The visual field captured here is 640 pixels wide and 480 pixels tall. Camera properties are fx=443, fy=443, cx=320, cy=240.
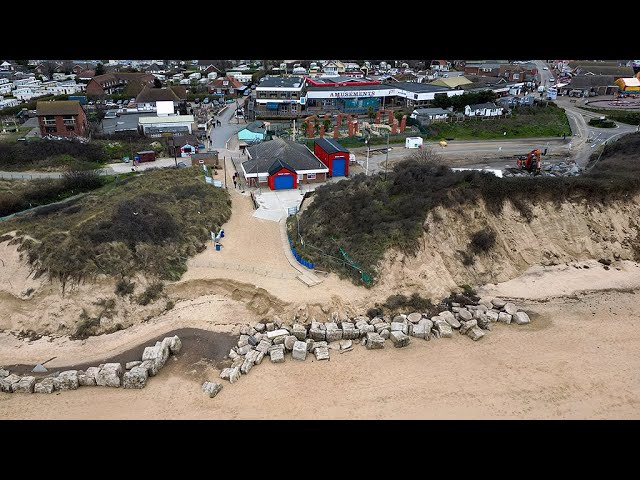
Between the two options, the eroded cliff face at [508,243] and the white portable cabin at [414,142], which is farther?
the white portable cabin at [414,142]

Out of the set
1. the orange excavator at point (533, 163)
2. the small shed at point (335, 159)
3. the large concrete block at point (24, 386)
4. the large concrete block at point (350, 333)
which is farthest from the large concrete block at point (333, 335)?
the orange excavator at point (533, 163)

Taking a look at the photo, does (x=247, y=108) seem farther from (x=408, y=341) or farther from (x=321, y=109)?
(x=408, y=341)

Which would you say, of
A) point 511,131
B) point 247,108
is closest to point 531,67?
point 511,131

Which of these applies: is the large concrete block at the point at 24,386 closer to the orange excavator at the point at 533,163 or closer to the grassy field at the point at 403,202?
the grassy field at the point at 403,202

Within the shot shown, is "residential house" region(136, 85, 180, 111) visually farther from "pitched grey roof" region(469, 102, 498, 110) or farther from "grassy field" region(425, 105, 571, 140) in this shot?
"pitched grey roof" region(469, 102, 498, 110)

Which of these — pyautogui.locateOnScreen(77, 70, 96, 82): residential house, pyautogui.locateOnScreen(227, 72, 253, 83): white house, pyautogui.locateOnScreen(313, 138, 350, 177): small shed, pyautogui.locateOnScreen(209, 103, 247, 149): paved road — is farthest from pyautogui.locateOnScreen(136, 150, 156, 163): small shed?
pyautogui.locateOnScreen(77, 70, 96, 82): residential house

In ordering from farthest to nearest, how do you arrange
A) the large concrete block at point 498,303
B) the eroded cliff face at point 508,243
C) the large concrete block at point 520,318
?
the eroded cliff face at point 508,243 → the large concrete block at point 498,303 → the large concrete block at point 520,318

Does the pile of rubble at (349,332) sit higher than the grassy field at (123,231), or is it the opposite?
the grassy field at (123,231)
